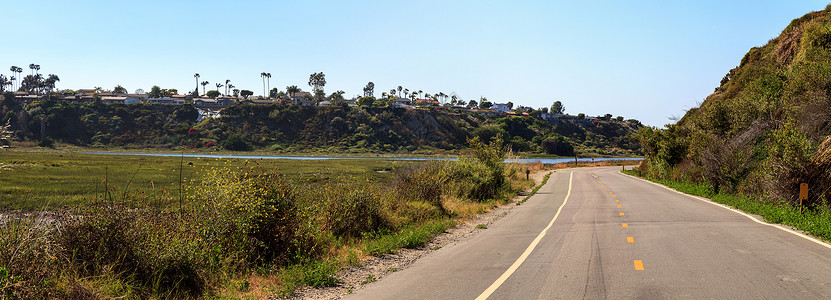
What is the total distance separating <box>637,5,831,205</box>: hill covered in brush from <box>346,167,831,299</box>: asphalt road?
8.23 feet

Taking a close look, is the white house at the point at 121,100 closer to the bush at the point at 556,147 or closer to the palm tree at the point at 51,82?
the palm tree at the point at 51,82

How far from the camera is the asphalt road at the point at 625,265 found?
21.3ft

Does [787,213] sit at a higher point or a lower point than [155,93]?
lower

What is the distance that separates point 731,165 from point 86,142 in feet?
432

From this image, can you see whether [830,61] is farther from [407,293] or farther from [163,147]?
[163,147]

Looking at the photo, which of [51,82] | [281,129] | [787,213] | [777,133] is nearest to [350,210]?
[787,213]

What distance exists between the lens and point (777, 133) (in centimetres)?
1562

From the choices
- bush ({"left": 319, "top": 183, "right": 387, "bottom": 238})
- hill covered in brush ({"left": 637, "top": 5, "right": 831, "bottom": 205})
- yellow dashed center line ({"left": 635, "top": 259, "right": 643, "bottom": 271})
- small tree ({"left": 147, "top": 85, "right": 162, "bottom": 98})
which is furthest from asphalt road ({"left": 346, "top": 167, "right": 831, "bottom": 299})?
small tree ({"left": 147, "top": 85, "right": 162, "bottom": 98})

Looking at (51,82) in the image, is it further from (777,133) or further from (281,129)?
(777,133)

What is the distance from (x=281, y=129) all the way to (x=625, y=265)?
Result: 133758 millimetres

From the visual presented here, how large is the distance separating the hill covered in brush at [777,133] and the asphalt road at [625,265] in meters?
2.51

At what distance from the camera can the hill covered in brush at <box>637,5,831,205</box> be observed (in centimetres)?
1452

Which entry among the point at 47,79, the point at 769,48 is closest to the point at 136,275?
the point at 769,48

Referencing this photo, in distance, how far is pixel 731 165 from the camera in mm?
21641
